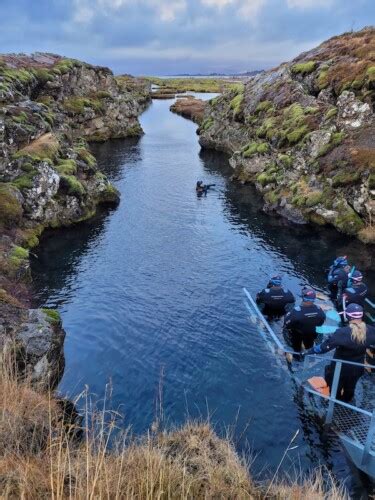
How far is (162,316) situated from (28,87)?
5587 centimetres

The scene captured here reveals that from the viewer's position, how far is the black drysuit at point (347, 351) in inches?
544

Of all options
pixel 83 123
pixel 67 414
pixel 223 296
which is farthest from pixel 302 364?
pixel 83 123

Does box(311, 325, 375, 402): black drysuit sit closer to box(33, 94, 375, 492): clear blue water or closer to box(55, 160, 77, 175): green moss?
box(33, 94, 375, 492): clear blue water

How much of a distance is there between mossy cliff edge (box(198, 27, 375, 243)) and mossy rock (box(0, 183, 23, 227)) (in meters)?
22.8

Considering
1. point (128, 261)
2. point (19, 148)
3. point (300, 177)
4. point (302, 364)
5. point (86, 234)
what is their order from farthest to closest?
point (300, 177)
point (19, 148)
point (86, 234)
point (128, 261)
point (302, 364)

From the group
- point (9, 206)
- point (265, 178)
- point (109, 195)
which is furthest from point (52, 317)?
point (265, 178)

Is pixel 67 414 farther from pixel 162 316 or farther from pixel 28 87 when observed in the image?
pixel 28 87

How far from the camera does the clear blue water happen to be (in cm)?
1616

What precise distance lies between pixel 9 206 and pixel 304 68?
43165mm

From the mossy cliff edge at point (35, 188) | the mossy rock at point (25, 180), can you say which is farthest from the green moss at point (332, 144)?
the mossy rock at point (25, 180)

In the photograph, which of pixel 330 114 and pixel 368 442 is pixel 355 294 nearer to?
pixel 368 442

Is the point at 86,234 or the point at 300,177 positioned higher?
the point at 300,177

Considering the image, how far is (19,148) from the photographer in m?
41.3

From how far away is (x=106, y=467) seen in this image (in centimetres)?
627
